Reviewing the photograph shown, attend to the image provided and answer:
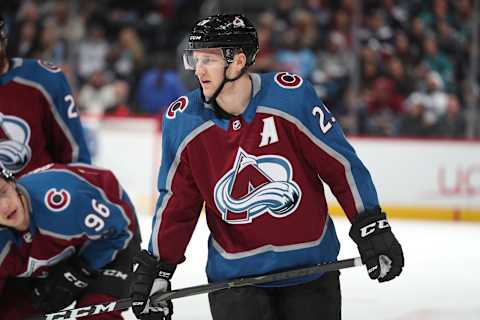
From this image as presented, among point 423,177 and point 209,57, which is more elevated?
point 209,57

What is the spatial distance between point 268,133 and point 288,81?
0.46 feet

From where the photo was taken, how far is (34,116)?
3.28 meters

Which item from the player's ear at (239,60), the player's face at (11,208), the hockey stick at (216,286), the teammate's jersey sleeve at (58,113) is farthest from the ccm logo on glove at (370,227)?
the teammate's jersey sleeve at (58,113)

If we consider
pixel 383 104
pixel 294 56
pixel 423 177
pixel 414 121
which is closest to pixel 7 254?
pixel 423 177

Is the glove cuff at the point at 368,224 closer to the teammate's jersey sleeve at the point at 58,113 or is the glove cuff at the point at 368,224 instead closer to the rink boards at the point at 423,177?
the teammate's jersey sleeve at the point at 58,113

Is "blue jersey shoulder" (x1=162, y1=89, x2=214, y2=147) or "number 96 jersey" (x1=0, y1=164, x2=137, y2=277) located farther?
"number 96 jersey" (x1=0, y1=164, x2=137, y2=277)

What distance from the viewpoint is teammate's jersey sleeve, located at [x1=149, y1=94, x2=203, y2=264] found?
2309mm

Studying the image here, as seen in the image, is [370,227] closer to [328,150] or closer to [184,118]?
[328,150]

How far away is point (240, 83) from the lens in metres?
2.30

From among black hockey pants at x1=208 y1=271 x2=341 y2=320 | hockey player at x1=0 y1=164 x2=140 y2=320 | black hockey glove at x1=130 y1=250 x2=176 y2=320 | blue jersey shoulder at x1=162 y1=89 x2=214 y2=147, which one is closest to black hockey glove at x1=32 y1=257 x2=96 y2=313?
hockey player at x1=0 y1=164 x2=140 y2=320

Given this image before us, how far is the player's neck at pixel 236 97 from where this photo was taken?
2295 millimetres

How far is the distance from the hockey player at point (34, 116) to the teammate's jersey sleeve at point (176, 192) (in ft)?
3.41

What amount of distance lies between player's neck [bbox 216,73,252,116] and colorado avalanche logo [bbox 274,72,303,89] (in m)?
0.08

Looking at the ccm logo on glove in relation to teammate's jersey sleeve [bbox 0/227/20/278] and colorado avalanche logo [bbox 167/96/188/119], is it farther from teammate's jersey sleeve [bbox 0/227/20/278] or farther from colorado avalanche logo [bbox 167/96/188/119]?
teammate's jersey sleeve [bbox 0/227/20/278]
